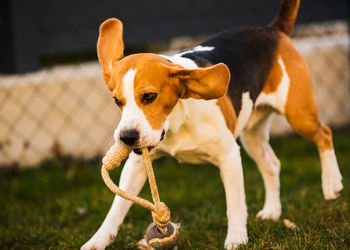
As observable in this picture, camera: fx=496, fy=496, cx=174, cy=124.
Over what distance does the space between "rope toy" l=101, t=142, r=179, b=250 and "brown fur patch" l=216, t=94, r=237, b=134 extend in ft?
2.03

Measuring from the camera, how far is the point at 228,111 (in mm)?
3129

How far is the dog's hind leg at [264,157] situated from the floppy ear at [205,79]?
1.20 meters

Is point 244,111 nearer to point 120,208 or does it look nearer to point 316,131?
point 316,131

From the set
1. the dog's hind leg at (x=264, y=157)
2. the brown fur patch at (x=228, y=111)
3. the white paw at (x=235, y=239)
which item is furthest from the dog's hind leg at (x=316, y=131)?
the white paw at (x=235, y=239)

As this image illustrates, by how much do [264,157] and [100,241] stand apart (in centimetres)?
160

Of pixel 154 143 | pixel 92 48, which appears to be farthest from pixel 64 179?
pixel 154 143

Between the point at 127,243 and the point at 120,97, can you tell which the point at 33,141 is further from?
the point at 120,97

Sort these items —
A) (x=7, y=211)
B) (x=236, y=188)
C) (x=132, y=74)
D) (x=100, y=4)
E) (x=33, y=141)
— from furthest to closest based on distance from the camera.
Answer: (x=100, y=4), (x=33, y=141), (x=7, y=211), (x=236, y=188), (x=132, y=74)

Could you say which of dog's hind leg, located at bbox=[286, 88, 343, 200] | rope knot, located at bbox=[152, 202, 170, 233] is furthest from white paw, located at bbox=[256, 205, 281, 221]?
rope knot, located at bbox=[152, 202, 170, 233]

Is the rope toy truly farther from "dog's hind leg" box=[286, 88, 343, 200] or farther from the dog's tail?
the dog's tail

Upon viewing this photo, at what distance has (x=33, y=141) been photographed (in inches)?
216

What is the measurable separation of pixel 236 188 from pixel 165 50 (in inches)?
166

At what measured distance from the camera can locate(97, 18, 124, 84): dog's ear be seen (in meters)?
3.05

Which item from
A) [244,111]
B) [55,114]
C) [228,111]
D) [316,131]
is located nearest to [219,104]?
[228,111]
